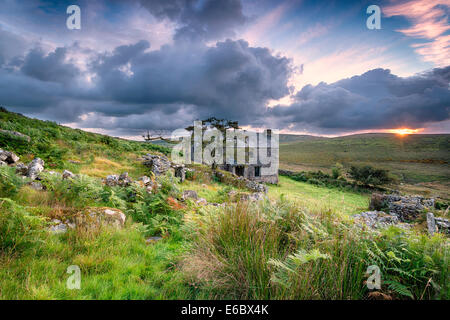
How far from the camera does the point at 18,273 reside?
2643 millimetres

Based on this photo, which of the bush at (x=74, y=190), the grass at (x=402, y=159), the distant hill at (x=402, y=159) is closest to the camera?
the bush at (x=74, y=190)

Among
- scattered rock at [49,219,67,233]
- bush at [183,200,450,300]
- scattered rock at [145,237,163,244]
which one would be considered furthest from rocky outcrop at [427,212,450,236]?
scattered rock at [49,219,67,233]

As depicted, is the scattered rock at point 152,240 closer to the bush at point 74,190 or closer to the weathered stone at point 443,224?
the bush at point 74,190

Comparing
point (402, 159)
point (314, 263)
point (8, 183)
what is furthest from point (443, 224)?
point (402, 159)

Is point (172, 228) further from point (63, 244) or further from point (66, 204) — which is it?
point (66, 204)

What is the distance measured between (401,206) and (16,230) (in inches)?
971

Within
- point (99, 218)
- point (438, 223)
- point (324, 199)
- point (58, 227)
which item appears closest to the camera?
point (58, 227)

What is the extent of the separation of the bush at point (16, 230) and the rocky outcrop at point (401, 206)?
936 inches

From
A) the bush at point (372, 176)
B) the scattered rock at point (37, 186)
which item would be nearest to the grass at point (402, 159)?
the bush at point (372, 176)

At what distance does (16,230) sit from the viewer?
317 cm

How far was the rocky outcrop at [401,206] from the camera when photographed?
1680 cm

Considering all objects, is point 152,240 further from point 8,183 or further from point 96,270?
point 8,183

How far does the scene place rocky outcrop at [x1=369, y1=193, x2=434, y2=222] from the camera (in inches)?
661
